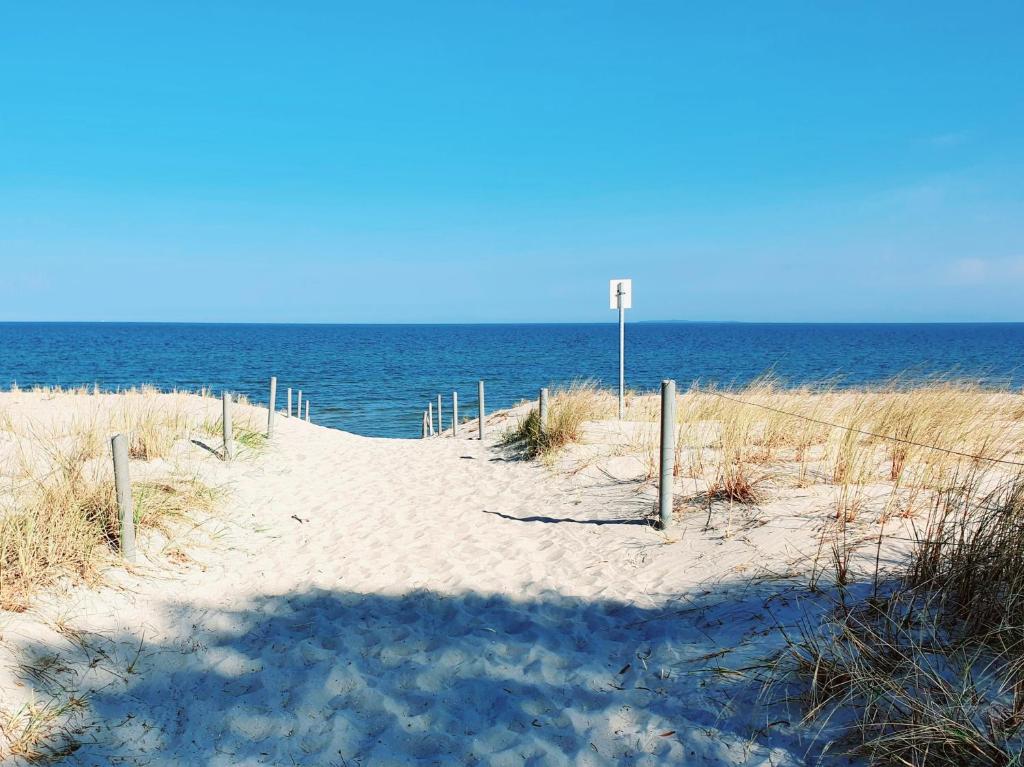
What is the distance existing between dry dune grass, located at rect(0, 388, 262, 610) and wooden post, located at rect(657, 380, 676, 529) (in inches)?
195

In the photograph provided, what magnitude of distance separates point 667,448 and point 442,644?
285 cm

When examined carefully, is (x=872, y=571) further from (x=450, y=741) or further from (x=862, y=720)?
(x=450, y=741)

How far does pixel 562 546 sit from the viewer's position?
6.60 m

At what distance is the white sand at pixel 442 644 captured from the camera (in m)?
3.46

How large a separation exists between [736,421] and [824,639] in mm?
5569

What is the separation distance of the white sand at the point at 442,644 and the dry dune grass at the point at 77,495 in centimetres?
32

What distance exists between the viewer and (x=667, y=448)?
6.25 meters

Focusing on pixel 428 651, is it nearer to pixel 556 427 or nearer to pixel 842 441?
pixel 842 441

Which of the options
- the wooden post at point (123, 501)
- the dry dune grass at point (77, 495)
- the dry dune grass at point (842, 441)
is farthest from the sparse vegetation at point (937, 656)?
the wooden post at point (123, 501)

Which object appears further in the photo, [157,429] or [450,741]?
[157,429]

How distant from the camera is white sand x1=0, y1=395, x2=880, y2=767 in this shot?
11.3ft

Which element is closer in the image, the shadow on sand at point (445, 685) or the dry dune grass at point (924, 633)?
the dry dune grass at point (924, 633)

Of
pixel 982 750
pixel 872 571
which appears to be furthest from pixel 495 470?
pixel 982 750

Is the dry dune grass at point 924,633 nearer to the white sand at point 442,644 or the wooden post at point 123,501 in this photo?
the white sand at point 442,644
